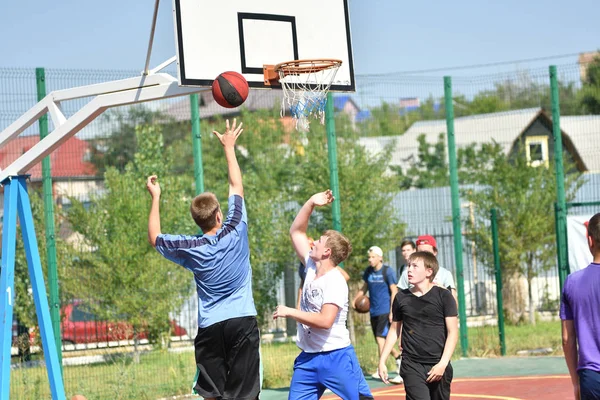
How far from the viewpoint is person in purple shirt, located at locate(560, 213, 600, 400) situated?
532 cm

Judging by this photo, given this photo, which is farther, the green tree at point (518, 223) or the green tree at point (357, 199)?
the green tree at point (518, 223)

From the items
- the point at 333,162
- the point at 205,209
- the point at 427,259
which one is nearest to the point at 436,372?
the point at 427,259

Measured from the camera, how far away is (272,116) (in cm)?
4666

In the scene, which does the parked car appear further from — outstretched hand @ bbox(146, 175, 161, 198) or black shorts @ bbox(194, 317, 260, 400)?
outstretched hand @ bbox(146, 175, 161, 198)

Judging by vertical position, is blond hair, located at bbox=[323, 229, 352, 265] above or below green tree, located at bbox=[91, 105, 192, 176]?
below

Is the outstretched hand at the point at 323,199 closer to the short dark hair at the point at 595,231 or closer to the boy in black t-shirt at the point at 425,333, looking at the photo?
the boy in black t-shirt at the point at 425,333

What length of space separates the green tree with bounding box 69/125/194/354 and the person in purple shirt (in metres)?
8.94

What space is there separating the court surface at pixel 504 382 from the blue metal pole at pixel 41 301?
3.92 meters

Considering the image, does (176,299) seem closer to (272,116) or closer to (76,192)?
(76,192)

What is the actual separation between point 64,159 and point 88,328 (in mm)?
2512

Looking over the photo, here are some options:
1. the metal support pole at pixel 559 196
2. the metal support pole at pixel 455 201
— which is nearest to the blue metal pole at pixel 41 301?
the metal support pole at pixel 455 201

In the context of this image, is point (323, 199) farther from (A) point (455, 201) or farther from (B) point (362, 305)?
(A) point (455, 201)

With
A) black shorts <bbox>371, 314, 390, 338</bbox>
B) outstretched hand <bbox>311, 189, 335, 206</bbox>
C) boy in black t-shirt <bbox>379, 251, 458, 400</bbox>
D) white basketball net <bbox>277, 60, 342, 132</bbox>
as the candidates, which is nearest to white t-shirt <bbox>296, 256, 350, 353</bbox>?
outstretched hand <bbox>311, 189, 335, 206</bbox>

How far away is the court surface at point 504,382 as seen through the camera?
11.3 metres
